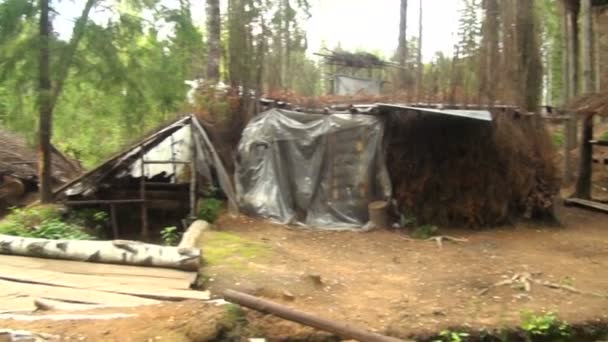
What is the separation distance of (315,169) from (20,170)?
26.3 ft

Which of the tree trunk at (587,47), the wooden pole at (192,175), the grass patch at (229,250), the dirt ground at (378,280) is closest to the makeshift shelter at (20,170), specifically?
the wooden pole at (192,175)

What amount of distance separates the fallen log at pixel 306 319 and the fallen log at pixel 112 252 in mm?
1638

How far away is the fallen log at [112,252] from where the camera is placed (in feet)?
23.5

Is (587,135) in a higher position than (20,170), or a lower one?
higher

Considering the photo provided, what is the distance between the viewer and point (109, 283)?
6711 mm

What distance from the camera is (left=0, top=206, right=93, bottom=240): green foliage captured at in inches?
353

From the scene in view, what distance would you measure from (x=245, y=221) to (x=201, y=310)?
545cm

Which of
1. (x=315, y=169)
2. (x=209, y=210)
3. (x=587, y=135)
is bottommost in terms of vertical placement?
(x=209, y=210)

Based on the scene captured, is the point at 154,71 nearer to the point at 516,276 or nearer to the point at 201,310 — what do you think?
the point at 201,310

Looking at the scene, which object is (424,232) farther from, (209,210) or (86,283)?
(86,283)

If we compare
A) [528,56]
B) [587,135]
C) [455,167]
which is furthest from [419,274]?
[587,135]

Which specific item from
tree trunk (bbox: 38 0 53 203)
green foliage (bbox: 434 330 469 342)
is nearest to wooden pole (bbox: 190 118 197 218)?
tree trunk (bbox: 38 0 53 203)

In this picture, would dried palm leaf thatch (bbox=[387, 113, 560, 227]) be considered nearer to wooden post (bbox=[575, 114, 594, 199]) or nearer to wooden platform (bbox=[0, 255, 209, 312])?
wooden post (bbox=[575, 114, 594, 199])

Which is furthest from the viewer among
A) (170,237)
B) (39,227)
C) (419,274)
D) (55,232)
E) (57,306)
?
(170,237)
